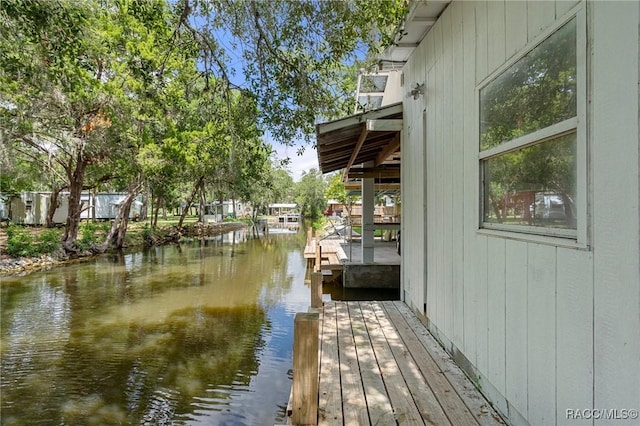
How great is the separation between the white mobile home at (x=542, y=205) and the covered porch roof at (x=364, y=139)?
5.20ft

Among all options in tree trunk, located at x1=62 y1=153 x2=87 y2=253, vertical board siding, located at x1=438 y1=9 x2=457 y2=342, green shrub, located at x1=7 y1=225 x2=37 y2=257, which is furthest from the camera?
tree trunk, located at x1=62 y1=153 x2=87 y2=253

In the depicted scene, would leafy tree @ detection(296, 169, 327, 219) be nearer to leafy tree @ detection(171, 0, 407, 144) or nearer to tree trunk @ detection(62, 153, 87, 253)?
tree trunk @ detection(62, 153, 87, 253)

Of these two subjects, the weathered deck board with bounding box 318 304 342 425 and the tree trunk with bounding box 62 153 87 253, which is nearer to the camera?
the weathered deck board with bounding box 318 304 342 425

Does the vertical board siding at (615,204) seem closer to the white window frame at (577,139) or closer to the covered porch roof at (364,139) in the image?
the white window frame at (577,139)

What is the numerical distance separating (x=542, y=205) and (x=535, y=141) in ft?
1.28

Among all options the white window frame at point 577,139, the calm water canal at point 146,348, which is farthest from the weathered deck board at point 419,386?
the calm water canal at point 146,348

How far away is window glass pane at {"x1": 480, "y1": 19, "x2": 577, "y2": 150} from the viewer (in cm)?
196

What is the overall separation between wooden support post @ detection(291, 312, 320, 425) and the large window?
1.51m

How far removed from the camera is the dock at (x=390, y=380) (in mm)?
2584

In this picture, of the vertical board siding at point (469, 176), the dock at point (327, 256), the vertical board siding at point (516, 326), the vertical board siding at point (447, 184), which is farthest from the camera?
the dock at point (327, 256)

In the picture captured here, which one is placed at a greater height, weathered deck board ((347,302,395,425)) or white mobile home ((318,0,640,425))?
white mobile home ((318,0,640,425))

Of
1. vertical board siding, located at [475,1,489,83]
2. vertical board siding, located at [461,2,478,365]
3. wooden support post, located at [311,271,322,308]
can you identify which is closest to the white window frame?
vertical board siding, located at [475,1,489,83]

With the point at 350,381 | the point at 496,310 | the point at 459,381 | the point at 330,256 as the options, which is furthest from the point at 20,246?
the point at 496,310

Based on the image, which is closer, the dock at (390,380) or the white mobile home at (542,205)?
the white mobile home at (542,205)
